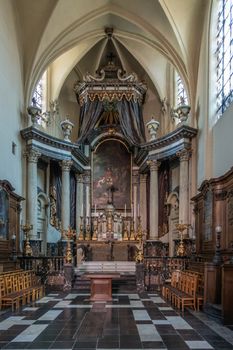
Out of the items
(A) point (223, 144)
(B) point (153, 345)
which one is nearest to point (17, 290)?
(B) point (153, 345)

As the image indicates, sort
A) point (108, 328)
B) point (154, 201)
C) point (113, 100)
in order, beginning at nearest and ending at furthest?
point (108, 328) → point (154, 201) → point (113, 100)

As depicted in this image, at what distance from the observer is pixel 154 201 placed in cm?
2158

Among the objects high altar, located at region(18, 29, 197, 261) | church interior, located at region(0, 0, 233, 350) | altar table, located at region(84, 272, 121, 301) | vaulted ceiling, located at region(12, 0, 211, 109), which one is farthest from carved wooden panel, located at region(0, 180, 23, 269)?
vaulted ceiling, located at region(12, 0, 211, 109)

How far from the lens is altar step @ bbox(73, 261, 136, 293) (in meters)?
16.0

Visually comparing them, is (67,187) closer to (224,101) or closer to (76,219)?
(76,219)

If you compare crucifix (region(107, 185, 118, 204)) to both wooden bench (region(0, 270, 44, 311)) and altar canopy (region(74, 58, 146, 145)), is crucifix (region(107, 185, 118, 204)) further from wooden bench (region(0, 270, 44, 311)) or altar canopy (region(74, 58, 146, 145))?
wooden bench (region(0, 270, 44, 311))

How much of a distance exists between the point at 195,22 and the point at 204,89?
9.94 ft

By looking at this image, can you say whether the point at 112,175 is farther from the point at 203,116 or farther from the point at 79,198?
the point at 203,116

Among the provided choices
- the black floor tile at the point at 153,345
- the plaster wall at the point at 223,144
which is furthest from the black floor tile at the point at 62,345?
the plaster wall at the point at 223,144

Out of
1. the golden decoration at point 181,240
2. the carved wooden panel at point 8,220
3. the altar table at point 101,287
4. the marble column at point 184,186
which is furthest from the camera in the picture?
the marble column at point 184,186

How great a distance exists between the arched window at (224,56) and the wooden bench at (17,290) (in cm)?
862

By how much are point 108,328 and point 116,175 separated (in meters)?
16.9

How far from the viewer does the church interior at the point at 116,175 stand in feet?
32.3

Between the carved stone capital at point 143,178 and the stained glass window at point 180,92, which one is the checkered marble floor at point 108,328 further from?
the carved stone capital at point 143,178
